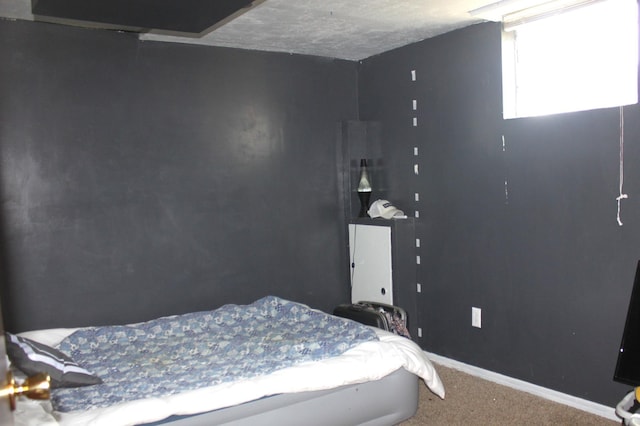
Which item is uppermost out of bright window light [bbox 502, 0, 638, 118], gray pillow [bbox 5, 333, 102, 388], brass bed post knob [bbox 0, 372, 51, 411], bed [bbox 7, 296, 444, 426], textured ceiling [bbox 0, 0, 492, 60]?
textured ceiling [bbox 0, 0, 492, 60]

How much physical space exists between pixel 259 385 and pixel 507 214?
76.5 inches

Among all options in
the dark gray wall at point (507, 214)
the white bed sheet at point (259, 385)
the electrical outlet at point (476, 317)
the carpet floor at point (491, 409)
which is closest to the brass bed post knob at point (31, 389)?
the white bed sheet at point (259, 385)

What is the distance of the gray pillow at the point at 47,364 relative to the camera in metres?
2.26

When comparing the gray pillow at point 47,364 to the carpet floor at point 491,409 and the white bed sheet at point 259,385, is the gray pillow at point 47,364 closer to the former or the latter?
the white bed sheet at point 259,385

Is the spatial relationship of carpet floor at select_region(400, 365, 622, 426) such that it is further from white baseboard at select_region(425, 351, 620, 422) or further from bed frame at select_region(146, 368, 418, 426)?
bed frame at select_region(146, 368, 418, 426)

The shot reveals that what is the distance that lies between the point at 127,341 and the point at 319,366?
1301 millimetres

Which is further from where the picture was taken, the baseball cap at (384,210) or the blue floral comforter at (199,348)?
the baseball cap at (384,210)

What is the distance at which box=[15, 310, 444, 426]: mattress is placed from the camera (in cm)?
214

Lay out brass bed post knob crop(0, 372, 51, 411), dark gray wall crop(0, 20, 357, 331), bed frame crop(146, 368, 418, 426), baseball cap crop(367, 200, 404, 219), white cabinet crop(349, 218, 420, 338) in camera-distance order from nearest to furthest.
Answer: brass bed post knob crop(0, 372, 51, 411) < bed frame crop(146, 368, 418, 426) < dark gray wall crop(0, 20, 357, 331) < white cabinet crop(349, 218, 420, 338) < baseball cap crop(367, 200, 404, 219)

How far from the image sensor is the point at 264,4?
3.06 meters

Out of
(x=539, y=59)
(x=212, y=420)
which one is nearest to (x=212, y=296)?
(x=212, y=420)

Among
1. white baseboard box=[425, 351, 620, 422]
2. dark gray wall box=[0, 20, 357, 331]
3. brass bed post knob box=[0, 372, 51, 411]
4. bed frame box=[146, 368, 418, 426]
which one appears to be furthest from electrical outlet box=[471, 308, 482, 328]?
brass bed post knob box=[0, 372, 51, 411]

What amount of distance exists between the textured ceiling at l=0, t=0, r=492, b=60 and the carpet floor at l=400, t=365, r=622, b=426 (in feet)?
7.73

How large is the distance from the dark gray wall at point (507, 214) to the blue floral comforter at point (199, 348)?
1042 millimetres
